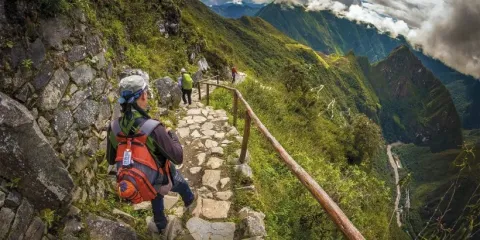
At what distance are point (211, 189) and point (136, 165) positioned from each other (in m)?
2.92

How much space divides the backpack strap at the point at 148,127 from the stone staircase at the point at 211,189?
78.4 inches

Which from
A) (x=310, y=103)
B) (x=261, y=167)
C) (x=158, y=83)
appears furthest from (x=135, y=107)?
(x=310, y=103)

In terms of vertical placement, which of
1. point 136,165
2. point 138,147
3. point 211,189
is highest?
point 138,147

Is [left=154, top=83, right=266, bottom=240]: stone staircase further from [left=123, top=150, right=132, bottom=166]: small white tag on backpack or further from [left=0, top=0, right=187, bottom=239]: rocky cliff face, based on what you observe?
[left=123, top=150, right=132, bottom=166]: small white tag on backpack

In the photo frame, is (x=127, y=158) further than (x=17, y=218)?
No

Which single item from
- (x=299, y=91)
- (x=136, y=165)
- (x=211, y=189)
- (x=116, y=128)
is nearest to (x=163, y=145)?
(x=136, y=165)

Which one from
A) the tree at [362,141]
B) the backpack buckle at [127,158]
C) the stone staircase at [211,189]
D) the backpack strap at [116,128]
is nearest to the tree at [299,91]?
the tree at [362,141]

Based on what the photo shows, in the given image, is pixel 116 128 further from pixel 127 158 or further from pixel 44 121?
pixel 44 121

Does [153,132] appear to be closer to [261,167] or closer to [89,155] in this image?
[89,155]

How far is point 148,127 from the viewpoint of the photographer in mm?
3709

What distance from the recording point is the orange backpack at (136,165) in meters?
3.60

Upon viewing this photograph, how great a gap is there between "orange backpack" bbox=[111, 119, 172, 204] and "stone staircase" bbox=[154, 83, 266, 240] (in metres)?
1.41

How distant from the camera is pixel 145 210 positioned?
5.64 meters

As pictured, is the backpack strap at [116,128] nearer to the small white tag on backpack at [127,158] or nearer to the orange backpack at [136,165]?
the orange backpack at [136,165]
